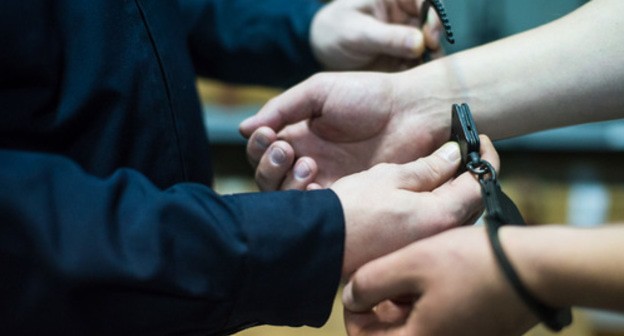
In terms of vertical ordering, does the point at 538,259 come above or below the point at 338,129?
above

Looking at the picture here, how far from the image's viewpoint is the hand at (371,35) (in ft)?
2.95

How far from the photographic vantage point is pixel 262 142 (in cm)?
77

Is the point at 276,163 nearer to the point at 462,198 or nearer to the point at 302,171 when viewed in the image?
the point at 302,171

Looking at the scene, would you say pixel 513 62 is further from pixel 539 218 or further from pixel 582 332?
pixel 539 218

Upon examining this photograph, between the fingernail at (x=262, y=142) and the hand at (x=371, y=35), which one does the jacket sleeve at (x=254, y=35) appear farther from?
the fingernail at (x=262, y=142)

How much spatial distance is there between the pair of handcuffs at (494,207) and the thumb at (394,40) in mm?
150

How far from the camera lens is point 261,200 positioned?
0.57 meters

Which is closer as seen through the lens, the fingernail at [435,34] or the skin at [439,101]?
the skin at [439,101]

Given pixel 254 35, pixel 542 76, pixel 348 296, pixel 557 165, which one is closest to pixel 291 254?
pixel 348 296

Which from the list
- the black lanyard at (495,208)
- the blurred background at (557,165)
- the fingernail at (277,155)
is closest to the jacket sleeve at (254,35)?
the fingernail at (277,155)

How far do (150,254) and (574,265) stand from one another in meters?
0.31

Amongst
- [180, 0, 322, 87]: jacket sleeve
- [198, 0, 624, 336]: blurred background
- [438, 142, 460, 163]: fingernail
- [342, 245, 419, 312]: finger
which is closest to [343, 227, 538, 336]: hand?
[342, 245, 419, 312]: finger

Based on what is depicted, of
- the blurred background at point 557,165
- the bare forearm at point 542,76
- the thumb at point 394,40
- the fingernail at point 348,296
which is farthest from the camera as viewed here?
the blurred background at point 557,165

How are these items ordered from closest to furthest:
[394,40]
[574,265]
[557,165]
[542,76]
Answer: [574,265], [542,76], [394,40], [557,165]
